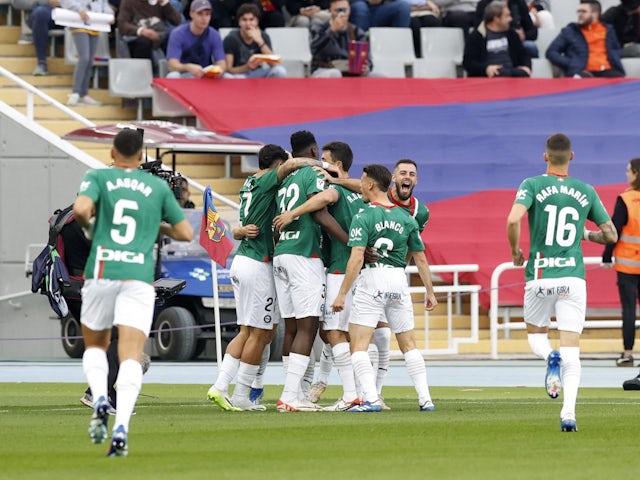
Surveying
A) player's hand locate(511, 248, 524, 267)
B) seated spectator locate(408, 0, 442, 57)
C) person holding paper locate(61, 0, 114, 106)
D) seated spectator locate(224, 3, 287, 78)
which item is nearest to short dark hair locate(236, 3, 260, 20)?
seated spectator locate(224, 3, 287, 78)

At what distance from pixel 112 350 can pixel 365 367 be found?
2078 millimetres

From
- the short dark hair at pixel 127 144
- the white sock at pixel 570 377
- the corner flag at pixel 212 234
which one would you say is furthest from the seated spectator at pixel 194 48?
the short dark hair at pixel 127 144

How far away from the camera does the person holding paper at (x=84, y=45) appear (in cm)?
2583

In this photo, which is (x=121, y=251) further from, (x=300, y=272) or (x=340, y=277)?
A: (x=340, y=277)

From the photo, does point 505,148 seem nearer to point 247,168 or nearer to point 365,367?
point 247,168

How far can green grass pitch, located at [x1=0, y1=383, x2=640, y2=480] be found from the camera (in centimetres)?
899

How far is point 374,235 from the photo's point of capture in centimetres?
1328

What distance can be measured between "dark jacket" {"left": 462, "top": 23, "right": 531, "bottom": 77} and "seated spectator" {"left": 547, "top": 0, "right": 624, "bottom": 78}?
817 millimetres

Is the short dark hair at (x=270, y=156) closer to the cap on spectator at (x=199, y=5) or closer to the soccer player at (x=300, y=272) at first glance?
the soccer player at (x=300, y=272)

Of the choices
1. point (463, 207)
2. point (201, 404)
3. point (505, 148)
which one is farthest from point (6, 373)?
point (505, 148)

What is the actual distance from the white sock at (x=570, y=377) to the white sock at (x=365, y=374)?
216 cm

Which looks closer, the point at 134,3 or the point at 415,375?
the point at 415,375

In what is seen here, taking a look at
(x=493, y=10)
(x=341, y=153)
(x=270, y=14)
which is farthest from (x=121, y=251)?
(x=493, y=10)

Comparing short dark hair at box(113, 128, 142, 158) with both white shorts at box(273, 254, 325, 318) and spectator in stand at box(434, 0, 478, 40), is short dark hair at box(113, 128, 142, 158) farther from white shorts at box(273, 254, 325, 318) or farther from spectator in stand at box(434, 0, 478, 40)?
spectator in stand at box(434, 0, 478, 40)
